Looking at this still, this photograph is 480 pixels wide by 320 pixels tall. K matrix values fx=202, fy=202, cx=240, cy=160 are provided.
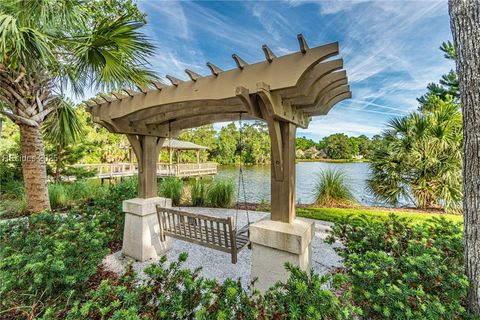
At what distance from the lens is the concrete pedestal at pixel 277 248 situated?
1913 millimetres

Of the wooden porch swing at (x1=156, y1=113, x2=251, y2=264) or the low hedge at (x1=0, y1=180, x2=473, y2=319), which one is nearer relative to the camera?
the low hedge at (x1=0, y1=180, x2=473, y2=319)

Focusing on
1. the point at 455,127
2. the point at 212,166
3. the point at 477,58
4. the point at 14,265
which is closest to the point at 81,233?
the point at 14,265

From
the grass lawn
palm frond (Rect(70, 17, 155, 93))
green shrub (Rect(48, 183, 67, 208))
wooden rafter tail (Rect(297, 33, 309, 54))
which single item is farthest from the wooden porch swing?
green shrub (Rect(48, 183, 67, 208))

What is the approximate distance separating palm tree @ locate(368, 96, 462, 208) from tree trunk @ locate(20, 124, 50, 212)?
343 inches

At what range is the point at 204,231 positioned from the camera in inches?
121

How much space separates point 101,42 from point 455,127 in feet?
28.2

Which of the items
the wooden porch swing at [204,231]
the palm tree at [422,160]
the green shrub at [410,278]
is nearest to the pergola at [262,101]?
the wooden porch swing at [204,231]

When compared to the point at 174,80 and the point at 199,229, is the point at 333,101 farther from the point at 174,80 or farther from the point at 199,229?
the point at 199,229

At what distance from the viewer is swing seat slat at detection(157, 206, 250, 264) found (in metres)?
2.66

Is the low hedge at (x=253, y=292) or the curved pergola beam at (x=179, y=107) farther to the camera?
the curved pergola beam at (x=179, y=107)

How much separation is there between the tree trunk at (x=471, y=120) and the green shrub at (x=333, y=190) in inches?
203

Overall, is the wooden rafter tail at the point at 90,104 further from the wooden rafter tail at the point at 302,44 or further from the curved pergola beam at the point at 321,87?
the wooden rafter tail at the point at 302,44

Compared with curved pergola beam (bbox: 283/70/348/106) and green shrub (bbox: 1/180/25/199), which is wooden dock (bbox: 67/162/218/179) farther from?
curved pergola beam (bbox: 283/70/348/106)

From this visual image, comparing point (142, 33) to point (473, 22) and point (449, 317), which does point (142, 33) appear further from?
point (449, 317)
